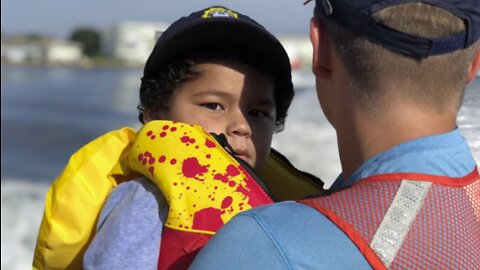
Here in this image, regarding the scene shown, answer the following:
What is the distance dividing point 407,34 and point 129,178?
34.2 inches

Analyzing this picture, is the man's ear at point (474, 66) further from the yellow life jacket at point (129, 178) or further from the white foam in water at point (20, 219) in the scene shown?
the white foam in water at point (20, 219)

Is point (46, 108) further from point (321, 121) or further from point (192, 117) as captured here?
point (192, 117)

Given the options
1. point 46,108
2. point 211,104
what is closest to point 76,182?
point 211,104

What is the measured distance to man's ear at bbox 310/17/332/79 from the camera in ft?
3.68

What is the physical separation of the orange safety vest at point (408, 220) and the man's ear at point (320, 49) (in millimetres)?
195

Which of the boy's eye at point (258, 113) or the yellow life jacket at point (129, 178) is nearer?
the yellow life jacket at point (129, 178)

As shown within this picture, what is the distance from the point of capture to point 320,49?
1128mm

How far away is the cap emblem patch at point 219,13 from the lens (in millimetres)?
1841

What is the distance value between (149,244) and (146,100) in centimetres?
66

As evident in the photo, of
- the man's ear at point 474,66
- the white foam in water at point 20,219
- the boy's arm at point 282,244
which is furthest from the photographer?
the white foam in water at point 20,219

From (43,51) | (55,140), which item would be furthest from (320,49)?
(43,51)

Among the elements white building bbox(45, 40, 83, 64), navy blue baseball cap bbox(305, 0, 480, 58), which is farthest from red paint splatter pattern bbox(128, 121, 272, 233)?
white building bbox(45, 40, 83, 64)

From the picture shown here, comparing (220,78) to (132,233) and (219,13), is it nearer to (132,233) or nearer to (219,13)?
(219,13)

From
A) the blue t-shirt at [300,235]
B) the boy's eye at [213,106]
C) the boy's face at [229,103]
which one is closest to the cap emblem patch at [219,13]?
the boy's face at [229,103]
